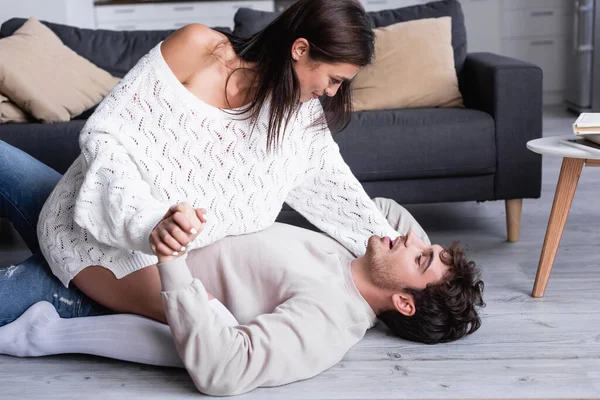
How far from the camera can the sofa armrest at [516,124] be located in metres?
2.81

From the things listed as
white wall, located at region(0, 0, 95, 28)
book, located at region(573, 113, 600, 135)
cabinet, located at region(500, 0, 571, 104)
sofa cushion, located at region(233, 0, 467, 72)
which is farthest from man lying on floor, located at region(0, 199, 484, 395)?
cabinet, located at region(500, 0, 571, 104)

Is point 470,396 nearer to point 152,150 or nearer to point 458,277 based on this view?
point 458,277

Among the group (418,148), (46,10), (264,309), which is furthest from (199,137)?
(46,10)

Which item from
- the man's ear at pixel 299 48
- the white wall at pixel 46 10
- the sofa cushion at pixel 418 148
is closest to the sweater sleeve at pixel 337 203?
the man's ear at pixel 299 48

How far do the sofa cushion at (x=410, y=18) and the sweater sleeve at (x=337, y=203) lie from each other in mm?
1379

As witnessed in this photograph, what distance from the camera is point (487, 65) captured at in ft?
9.73

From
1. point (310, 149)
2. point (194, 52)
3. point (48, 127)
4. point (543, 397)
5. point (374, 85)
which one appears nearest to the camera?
point (543, 397)

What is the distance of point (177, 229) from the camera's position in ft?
4.75

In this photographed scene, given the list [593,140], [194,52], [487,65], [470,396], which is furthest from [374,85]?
[470,396]

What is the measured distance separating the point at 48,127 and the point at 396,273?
1.64m

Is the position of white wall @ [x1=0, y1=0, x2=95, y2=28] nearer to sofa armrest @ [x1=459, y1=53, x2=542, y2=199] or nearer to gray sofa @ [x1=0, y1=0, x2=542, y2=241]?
gray sofa @ [x1=0, y1=0, x2=542, y2=241]

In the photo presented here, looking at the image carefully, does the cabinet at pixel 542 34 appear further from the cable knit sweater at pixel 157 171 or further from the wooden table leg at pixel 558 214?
the cable knit sweater at pixel 157 171

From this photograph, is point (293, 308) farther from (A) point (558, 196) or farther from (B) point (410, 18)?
(B) point (410, 18)

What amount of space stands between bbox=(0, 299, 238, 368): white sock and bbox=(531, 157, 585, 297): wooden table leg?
39.2 inches
